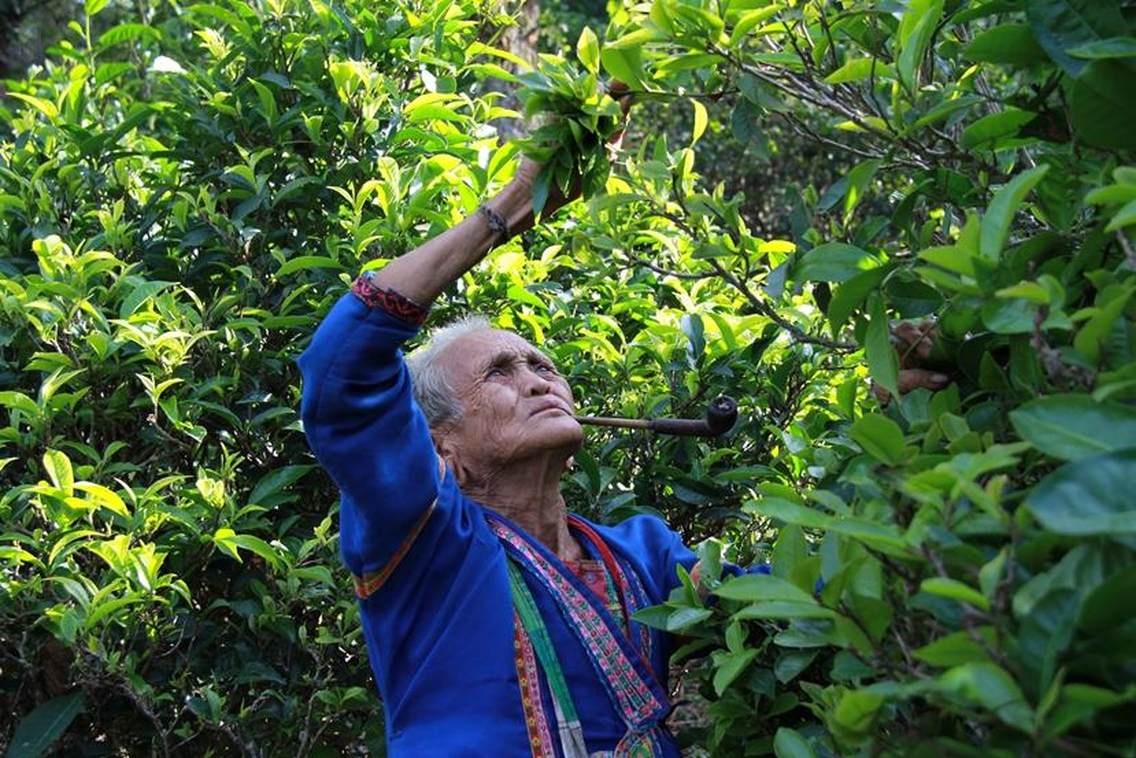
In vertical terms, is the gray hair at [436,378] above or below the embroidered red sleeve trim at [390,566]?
above

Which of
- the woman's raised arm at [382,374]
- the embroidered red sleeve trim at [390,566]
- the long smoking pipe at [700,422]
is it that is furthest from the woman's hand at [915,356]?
the embroidered red sleeve trim at [390,566]

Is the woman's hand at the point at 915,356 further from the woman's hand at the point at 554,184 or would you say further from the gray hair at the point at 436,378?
the gray hair at the point at 436,378

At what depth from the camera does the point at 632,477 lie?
3.45 metres

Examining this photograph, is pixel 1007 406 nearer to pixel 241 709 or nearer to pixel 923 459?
pixel 923 459

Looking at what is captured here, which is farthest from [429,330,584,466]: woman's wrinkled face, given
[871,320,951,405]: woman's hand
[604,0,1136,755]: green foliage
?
[871,320,951,405]: woman's hand

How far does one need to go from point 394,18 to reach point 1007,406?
2.29 meters

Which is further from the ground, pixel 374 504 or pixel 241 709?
pixel 374 504

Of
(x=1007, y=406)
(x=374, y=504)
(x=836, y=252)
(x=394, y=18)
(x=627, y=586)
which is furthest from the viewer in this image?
(x=394, y=18)

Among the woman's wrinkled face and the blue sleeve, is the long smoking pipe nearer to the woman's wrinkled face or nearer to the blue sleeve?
the woman's wrinkled face

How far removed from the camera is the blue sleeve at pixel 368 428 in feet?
7.83

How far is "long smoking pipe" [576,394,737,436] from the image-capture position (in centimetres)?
276

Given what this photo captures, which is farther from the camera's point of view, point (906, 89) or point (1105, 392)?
point (906, 89)

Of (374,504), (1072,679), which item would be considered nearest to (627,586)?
(374,504)

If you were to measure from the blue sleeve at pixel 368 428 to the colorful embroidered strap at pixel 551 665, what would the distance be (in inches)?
9.7
